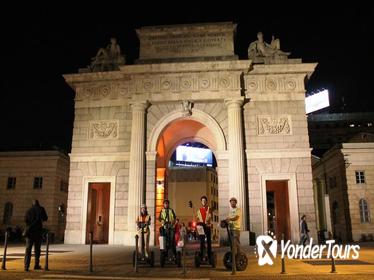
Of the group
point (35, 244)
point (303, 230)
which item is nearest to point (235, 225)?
point (35, 244)

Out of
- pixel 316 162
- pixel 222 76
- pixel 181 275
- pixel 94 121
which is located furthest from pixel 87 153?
pixel 316 162

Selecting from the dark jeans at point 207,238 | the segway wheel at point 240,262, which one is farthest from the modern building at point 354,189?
the segway wheel at point 240,262

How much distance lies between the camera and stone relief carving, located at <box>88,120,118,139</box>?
2216 cm

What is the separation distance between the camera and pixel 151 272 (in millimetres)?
9930

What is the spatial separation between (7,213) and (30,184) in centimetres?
322

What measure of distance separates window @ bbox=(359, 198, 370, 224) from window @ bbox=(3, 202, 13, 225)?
29.8 metres

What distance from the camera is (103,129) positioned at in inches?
877

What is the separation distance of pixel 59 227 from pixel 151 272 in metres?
27.9

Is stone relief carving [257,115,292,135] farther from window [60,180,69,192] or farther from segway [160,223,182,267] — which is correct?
window [60,180,69,192]

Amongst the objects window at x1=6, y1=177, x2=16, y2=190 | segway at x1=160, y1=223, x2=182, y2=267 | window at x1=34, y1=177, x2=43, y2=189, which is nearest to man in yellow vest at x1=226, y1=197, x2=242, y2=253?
segway at x1=160, y1=223, x2=182, y2=267

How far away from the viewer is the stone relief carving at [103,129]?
22.2m

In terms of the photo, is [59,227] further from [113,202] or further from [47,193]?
[113,202]

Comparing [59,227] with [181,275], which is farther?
[59,227]

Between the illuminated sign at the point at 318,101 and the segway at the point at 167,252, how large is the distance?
173ft
